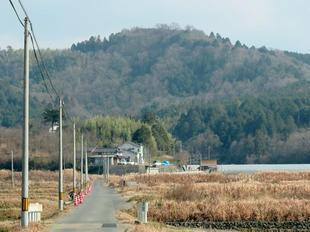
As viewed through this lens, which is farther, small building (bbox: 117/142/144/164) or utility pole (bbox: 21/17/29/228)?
small building (bbox: 117/142/144/164)

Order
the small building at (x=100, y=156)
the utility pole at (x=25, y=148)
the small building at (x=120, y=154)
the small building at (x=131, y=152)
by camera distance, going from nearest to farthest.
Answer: the utility pole at (x=25, y=148)
the small building at (x=100, y=156)
the small building at (x=120, y=154)
the small building at (x=131, y=152)

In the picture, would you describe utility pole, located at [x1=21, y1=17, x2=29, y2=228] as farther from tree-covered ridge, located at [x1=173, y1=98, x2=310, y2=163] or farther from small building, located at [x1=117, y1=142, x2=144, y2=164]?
tree-covered ridge, located at [x1=173, y1=98, x2=310, y2=163]

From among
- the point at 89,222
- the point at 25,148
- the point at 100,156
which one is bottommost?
the point at 89,222

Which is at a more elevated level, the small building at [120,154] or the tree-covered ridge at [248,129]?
the tree-covered ridge at [248,129]

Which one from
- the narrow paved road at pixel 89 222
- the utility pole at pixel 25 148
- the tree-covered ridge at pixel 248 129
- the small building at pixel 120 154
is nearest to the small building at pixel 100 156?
the small building at pixel 120 154

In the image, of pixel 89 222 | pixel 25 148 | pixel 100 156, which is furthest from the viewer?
pixel 100 156

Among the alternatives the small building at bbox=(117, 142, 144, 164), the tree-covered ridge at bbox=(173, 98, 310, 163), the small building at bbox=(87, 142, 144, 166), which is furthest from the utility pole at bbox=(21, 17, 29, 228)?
the tree-covered ridge at bbox=(173, 98, 310, 163)

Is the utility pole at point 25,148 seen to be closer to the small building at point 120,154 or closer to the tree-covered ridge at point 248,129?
the small building at point 120,154

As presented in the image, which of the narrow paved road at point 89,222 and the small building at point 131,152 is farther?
the small building at point 131,152


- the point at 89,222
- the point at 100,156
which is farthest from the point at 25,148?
the point at 100,156

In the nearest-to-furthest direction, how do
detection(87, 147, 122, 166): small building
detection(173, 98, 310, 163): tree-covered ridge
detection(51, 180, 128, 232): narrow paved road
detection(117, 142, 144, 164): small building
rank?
detection(51, 180, 128, 232): narrow paved road → detection(87, 147, 122, 166): small building → detection(117, 142, 144, 164): small building → detection(173, 98, 310, 163): tree-covered ridge

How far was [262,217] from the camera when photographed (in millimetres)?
31297

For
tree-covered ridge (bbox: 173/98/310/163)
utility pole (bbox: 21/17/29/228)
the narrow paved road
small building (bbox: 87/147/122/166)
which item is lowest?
the narrow paved road

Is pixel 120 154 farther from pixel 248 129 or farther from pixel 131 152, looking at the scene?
pixel 248 129
